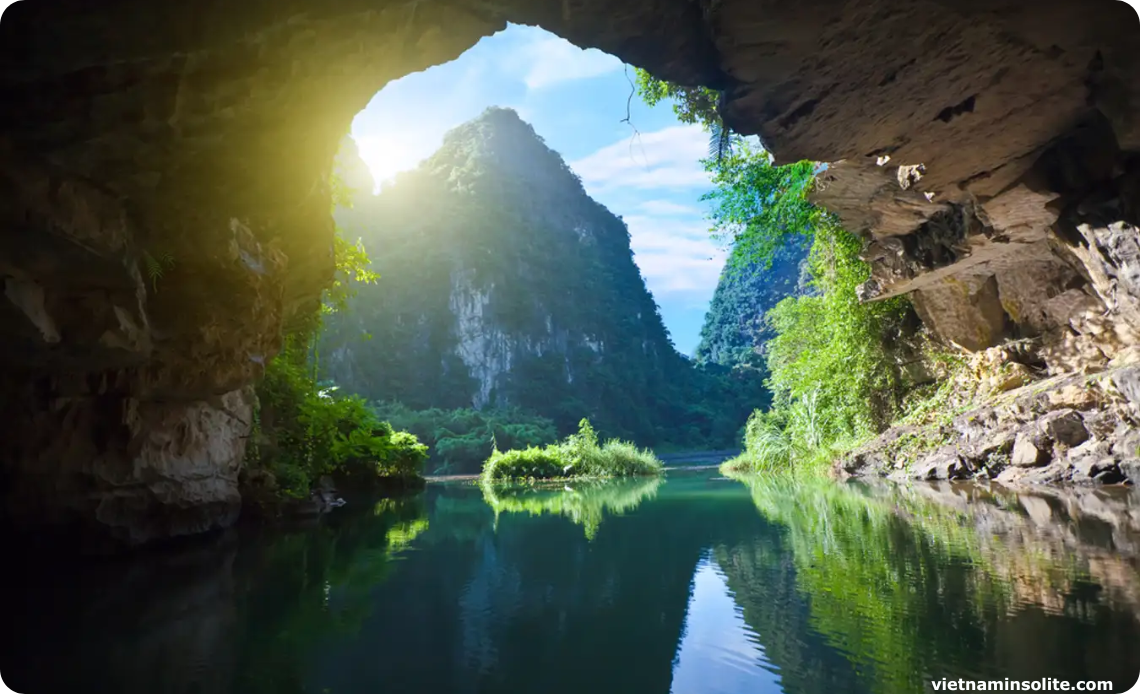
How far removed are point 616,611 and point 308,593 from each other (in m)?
2.16

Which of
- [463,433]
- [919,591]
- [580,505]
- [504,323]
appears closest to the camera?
[919,591]

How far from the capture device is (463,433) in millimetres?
37344

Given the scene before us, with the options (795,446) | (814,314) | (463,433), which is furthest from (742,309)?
(795,446)

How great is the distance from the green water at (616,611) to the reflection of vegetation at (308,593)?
2cm

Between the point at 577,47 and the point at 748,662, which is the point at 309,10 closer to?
the point at 577,47

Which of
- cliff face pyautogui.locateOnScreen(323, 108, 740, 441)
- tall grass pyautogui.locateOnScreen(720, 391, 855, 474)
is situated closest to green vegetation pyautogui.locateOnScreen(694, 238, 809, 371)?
cliff face pyautogui.locateOnScreen(323, 108, 740, 441)

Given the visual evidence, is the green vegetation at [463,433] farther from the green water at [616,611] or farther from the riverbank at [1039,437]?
the green water at [616,611]

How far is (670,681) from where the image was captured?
239 cm

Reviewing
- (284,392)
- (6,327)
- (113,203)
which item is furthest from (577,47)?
(284,392)

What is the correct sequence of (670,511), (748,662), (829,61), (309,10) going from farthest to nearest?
(670,511) → (829,61) → (309,10) → (748,662)

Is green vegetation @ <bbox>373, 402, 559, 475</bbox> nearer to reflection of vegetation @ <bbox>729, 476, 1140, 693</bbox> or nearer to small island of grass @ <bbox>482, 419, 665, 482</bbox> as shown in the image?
small island of grass @ <bbox>482, 419, 665, 482</bbox>

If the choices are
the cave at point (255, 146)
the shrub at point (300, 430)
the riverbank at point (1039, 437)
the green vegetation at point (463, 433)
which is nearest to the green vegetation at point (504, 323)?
the green vegetation at point (463, 433)

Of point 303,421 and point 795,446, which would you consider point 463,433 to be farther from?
point 303,421

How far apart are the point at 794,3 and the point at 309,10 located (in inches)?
126
